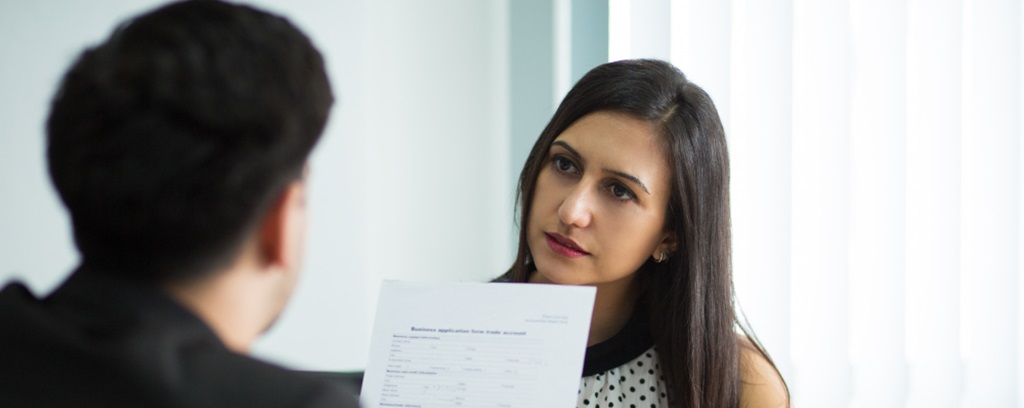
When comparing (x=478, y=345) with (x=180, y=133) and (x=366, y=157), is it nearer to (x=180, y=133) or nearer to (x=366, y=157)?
(x=180, y=133)

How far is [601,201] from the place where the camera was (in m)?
1.47

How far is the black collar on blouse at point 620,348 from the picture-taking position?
1.58 meters

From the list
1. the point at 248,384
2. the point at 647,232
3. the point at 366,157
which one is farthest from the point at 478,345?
the point at 366,157

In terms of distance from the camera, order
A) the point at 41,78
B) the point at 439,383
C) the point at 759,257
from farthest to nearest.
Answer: the point at 41,78, the point at 759,257, the point at 439,383

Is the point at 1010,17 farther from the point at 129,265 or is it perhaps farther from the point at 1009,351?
the point at 129,265

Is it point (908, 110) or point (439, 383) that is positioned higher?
point (908, 110)

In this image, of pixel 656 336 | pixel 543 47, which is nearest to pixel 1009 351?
pixel 656 336

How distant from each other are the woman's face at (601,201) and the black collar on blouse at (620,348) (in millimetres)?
145

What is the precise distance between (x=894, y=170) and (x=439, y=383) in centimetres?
125

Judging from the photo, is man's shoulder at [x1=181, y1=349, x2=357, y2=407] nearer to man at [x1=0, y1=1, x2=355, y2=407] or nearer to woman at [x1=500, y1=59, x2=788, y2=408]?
man at [x1=0, y1=1, x2=355, y2=407]

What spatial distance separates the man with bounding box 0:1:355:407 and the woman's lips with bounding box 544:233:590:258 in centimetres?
83

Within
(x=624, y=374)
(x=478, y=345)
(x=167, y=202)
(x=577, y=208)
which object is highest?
(x=167, y=202)

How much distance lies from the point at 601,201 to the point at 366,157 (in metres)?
1.09

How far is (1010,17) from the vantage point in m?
1.92
